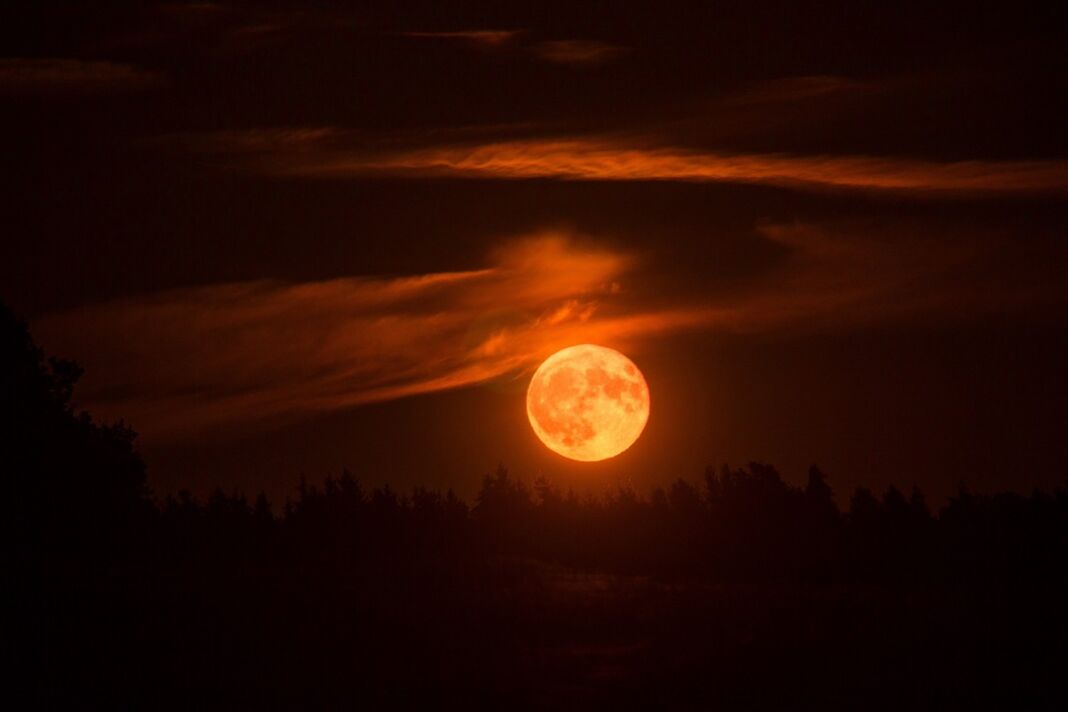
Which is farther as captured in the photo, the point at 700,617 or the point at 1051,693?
the point at 700,617

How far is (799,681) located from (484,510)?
292 ft

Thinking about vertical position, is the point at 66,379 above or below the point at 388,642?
above

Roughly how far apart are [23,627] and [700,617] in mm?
22760

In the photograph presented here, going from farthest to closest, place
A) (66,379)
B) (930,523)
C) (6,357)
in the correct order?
(930,523) < (66,379) < (6,357)

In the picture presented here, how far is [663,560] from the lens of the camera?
4230 inches

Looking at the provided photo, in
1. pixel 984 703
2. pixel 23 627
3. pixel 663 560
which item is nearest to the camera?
pixel 984 703

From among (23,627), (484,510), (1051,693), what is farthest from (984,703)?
(484,510)

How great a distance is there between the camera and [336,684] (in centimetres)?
3522

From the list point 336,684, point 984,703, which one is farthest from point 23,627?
point 984,703

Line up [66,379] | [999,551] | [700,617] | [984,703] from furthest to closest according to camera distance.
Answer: [999,551] < [66,379] < [700,617] < [984,703]

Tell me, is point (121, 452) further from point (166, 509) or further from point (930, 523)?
point (930, 523)

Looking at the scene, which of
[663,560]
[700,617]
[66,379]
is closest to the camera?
[700,617]

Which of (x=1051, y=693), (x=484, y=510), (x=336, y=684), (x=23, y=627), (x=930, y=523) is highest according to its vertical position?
(x=484, y=510)

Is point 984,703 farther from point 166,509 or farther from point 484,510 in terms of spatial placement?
point 484,510
